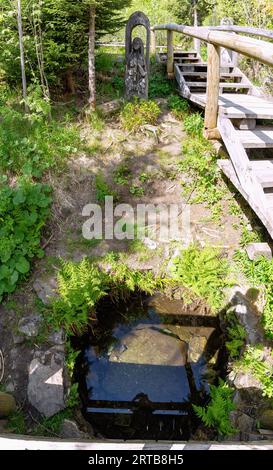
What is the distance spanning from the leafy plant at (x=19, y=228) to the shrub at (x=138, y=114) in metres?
2.47

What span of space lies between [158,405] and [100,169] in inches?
166

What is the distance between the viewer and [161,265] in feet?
18.0

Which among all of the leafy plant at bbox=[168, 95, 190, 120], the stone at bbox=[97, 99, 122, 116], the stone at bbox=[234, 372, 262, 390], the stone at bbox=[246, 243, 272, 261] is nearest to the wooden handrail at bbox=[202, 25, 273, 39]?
the leafy plant at bbox=[168, 95, 190, 120]

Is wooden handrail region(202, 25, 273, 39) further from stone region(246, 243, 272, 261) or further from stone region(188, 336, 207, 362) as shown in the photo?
stone region(188, 336, 207, 362)

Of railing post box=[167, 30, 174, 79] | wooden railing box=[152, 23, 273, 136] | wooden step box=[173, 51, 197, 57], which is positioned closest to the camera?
wooden railing box=[152, 23, 273, 136]

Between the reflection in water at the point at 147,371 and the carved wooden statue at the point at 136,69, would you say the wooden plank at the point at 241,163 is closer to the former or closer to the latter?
the reflection in water at the point at 147,371

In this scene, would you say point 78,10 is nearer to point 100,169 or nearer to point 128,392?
point 100,169

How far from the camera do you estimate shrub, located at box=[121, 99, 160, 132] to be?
716 cm

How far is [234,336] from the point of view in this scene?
4578 mm

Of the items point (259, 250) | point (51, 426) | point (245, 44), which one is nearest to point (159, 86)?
point (245, 44)

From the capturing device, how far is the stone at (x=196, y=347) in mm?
4852

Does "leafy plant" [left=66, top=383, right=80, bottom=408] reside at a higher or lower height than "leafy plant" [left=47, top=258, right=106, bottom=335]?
lower

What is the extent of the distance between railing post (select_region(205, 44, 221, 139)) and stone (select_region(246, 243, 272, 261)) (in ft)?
5.66

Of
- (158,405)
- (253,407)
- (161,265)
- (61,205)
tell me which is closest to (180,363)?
(158,405)
